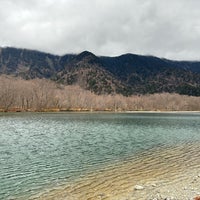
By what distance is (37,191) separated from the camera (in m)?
21.4

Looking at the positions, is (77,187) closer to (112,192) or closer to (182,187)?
(112,192)

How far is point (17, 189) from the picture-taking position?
21828mm

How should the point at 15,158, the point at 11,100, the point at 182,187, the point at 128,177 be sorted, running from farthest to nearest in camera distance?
the point at 11,100
the point at 15,158
the point at 128,177
the point at 182,187

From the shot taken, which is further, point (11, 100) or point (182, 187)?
point (11, 100)

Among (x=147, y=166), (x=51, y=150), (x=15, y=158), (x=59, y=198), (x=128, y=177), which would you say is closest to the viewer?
(x=59, y=198)

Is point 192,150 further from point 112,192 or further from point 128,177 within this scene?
point 112,192

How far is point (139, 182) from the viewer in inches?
948

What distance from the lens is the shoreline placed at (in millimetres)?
19719

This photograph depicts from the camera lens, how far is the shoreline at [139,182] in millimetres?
19719

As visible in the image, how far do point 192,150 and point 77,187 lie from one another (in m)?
26.2

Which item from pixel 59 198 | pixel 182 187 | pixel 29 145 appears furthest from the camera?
pixel 29 145

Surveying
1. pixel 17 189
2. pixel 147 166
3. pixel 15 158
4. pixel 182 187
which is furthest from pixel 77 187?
pixel 15 158

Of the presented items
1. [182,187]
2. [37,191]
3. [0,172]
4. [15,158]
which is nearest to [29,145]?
[15,158]

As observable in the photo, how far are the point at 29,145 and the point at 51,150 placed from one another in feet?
19.9
